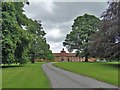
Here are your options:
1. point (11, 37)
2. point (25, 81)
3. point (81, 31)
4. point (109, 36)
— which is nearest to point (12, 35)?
point (11, 37)

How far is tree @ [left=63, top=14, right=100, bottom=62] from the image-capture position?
250 feet

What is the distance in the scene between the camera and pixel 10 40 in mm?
35156

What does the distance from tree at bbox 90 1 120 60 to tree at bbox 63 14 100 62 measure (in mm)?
32441

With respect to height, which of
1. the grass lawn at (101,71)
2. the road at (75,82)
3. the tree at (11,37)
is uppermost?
the tree at (11,37)

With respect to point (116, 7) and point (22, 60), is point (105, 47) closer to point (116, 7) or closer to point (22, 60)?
point (116, 7)

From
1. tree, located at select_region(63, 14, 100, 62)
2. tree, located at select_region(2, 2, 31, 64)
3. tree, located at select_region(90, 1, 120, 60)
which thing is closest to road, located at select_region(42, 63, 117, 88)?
tree, located at select_region(2, 2, 31, 64)

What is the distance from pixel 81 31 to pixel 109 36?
38007 millimetres

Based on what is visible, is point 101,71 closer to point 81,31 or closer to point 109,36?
point 109,36

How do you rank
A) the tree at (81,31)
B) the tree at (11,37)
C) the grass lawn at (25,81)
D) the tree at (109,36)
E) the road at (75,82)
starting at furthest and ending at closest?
the tree at (81,31), the tree at (109,36), the tree at (11,37), the grass lawn at (25,81), the road at (75,82)

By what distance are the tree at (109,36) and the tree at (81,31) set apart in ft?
106

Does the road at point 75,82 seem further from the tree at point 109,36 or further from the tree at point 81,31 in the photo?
the tree at point 81,31

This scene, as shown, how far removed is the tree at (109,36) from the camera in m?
37.3

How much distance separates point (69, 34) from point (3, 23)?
4822 centimetres

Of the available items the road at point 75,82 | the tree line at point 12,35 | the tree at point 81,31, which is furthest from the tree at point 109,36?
the tree at point 81,31
